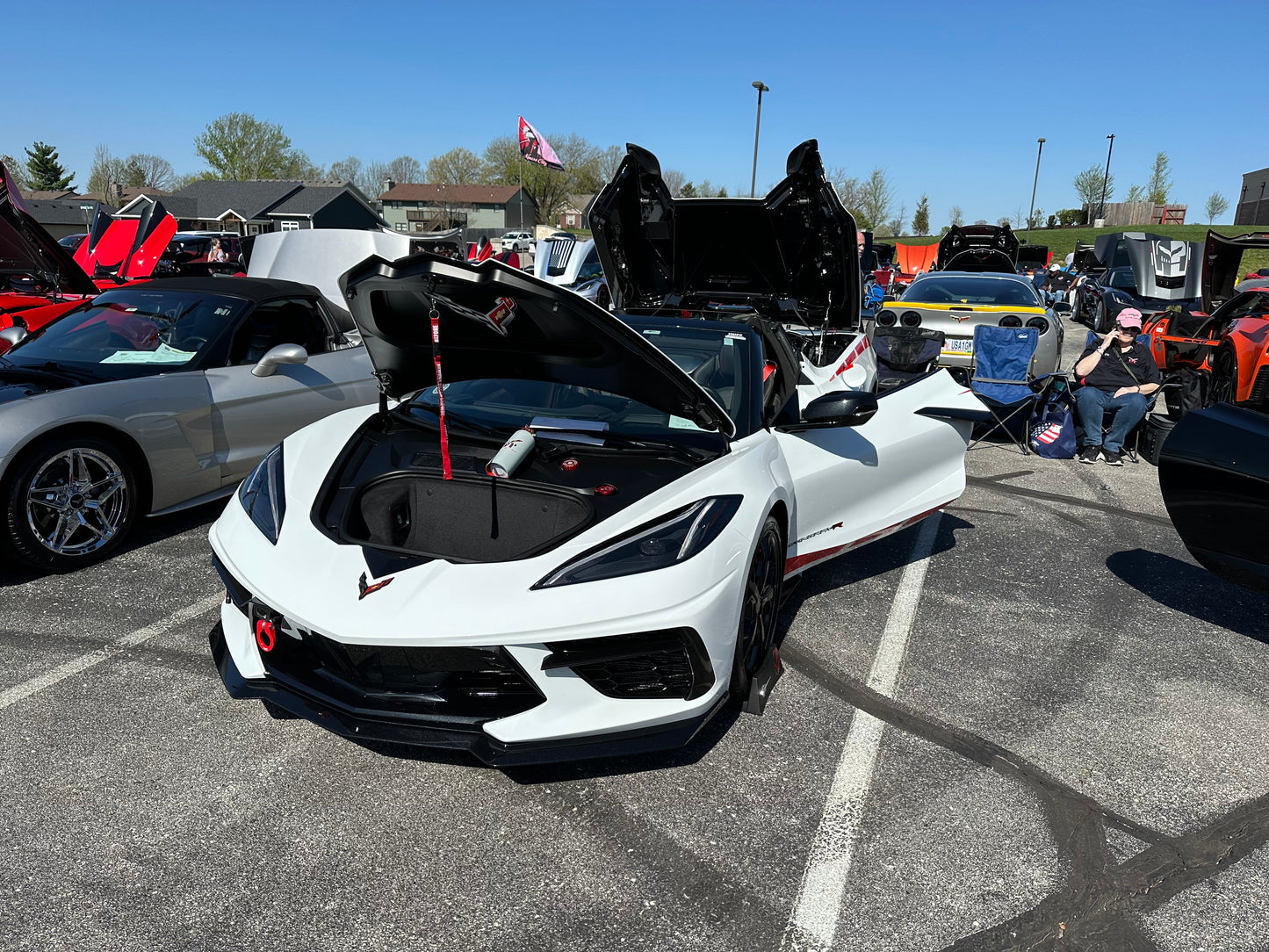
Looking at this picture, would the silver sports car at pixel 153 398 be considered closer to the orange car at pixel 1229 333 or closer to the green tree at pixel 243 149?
the orange car at pixel 1229 333

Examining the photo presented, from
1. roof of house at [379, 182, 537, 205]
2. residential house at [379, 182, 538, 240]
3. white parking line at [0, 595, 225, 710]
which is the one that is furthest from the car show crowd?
roof of house at [379, 182, 537, 205]

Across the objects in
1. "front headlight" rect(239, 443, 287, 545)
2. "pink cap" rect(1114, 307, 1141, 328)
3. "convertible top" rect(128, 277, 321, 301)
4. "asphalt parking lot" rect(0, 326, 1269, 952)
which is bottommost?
"asphalt parking lot" rect(0, 326, 1269, 952)

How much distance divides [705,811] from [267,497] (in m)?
1.94

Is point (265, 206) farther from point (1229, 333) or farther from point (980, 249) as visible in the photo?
point (1229, 333)

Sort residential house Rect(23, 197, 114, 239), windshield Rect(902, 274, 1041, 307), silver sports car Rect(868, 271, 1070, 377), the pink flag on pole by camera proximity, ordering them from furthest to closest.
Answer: residential house Rect(23, 197, 114, 239)
the pink flag on pole
windshield Rect(902, 274, 1041, 307)
silver sports car Rect(868, 271, 1070, 377)

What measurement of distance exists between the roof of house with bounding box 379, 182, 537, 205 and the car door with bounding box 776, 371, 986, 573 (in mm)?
98989

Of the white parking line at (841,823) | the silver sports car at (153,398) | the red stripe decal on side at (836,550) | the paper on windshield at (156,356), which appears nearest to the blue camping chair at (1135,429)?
the red stripe decal on side at (836,550)

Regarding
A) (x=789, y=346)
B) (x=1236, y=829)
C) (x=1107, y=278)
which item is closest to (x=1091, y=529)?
(x=789, y=346)

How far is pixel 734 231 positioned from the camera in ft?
23.2

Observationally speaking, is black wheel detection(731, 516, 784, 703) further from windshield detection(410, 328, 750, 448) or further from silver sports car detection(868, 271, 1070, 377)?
silver sports car detection(868, 271, 1070, 377)

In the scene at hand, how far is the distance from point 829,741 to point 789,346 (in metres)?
2.50

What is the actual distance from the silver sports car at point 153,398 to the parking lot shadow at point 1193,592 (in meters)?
4.98

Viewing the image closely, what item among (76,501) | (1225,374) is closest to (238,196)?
(76,501)

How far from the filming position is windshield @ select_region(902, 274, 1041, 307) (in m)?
11.0
